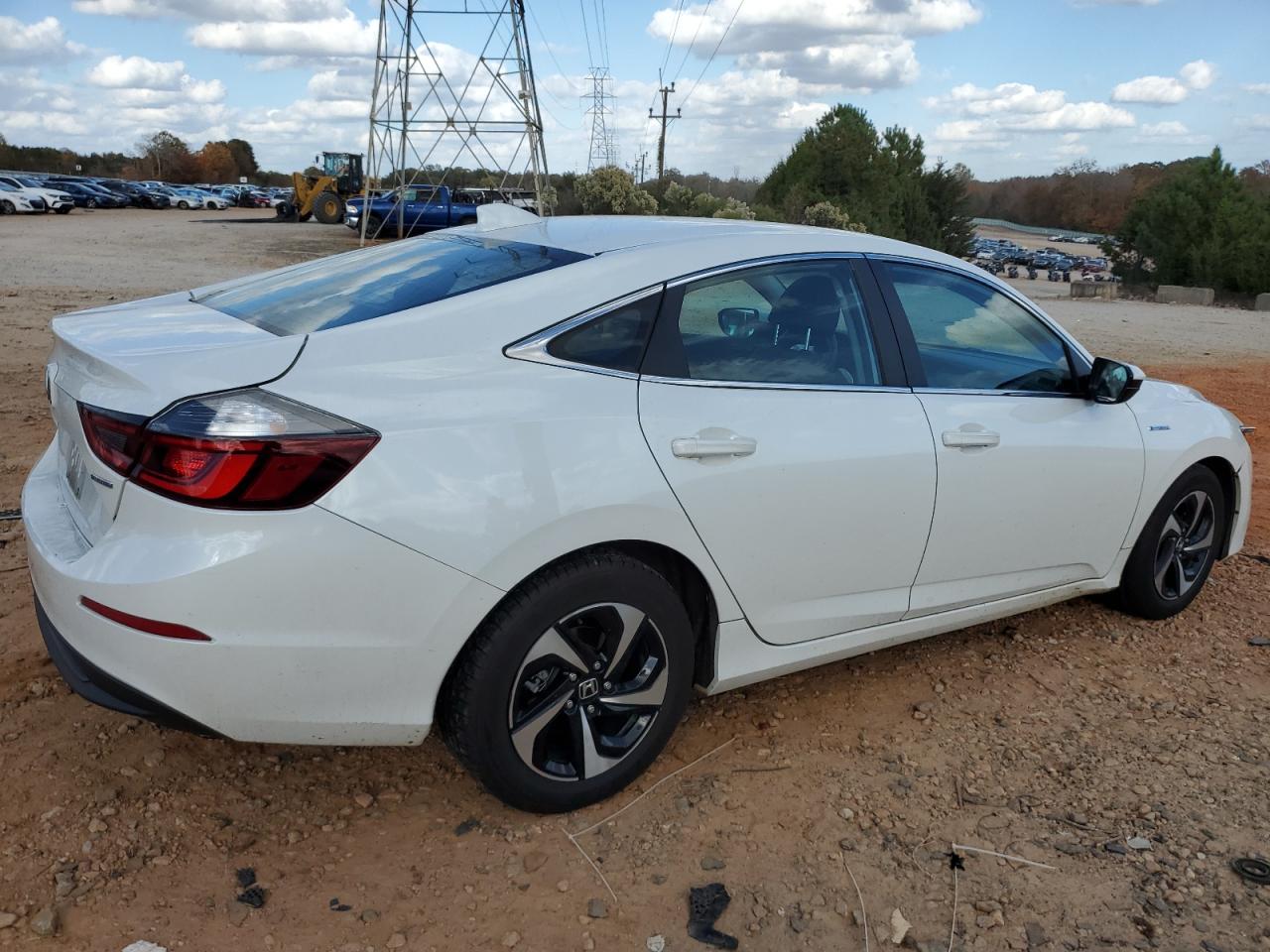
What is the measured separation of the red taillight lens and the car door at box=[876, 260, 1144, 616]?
2.32 metres

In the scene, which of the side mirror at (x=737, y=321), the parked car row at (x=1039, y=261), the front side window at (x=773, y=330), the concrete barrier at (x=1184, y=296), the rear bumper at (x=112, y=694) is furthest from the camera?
the parked car row at (x=1039, y=261)

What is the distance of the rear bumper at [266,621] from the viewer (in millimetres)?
2342

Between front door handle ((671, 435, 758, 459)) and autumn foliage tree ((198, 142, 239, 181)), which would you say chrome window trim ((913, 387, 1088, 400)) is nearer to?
front door handle ((671, 435, 758, 459))

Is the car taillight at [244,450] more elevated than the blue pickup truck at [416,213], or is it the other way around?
the car taillight at [244,450]

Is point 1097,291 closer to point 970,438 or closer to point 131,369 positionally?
point 970,438

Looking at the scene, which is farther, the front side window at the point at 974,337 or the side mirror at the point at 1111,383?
the side mirror at the point at 1111,383

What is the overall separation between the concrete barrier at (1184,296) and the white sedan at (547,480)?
25980 mm

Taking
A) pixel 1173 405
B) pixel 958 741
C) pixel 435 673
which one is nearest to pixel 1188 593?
pixel 1173 405

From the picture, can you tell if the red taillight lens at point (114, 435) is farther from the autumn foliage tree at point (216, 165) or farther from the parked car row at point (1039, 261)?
the autumn foliage tree at point (216, 165)

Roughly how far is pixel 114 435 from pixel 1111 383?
130 inches

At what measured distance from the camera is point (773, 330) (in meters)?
3.23

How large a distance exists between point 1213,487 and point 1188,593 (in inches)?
18.7

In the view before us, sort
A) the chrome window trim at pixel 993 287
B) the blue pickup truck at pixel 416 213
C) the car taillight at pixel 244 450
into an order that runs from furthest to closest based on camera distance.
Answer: the blue pickup truck at pixel 416 213 < the chrome window trim at pixel 993 287 < the car taillight at pixel 244 450

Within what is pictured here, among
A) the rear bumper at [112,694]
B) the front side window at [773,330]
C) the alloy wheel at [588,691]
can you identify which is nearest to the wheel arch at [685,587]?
the alloy wheel at [588,691]
